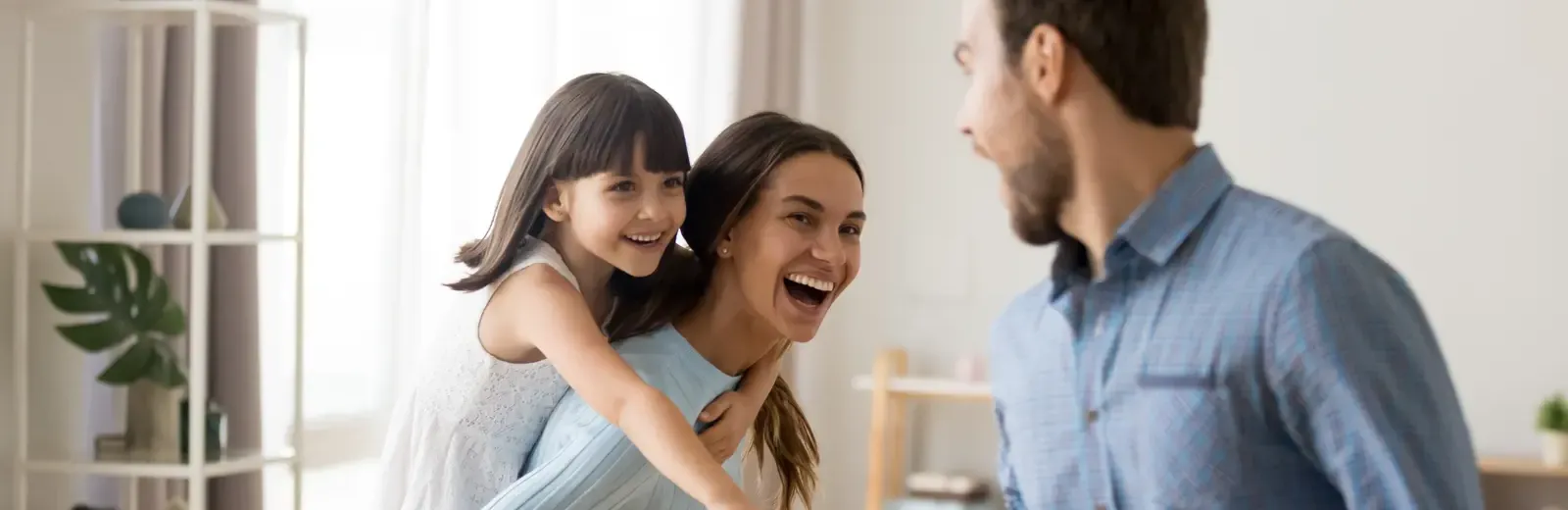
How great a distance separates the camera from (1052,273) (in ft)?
3.63

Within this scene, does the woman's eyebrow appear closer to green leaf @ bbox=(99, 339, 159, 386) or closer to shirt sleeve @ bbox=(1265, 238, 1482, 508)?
shirt sleeve @ bbox=(1265, 238, 1482, 508)

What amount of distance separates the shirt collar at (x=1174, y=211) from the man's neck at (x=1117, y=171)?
10mm

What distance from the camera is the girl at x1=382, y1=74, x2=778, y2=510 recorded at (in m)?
1.45

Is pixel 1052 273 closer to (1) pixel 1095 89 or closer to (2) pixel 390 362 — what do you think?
(1) pixel 1095 89

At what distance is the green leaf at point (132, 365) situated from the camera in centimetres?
236

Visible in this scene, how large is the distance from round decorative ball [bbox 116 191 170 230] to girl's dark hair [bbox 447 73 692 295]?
107 cm

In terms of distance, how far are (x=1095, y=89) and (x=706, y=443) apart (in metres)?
0.68

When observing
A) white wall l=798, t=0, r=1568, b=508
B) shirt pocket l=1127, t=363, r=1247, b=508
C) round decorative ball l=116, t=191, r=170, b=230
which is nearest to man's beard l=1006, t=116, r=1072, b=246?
shirt pocket l=1127, t=363, r=1247, b=508

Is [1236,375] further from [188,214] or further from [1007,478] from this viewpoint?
[188,214]

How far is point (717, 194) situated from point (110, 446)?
139 cm

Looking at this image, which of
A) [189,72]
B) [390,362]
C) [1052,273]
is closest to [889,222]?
[390,362]

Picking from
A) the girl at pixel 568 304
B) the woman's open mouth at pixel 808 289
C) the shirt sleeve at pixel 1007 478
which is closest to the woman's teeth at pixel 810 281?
the woman's open mouth at pixel 808 289

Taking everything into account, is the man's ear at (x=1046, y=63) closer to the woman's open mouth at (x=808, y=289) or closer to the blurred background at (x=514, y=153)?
the woman's open mouth at (x=808, y=289)

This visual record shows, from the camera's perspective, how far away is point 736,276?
159cm
